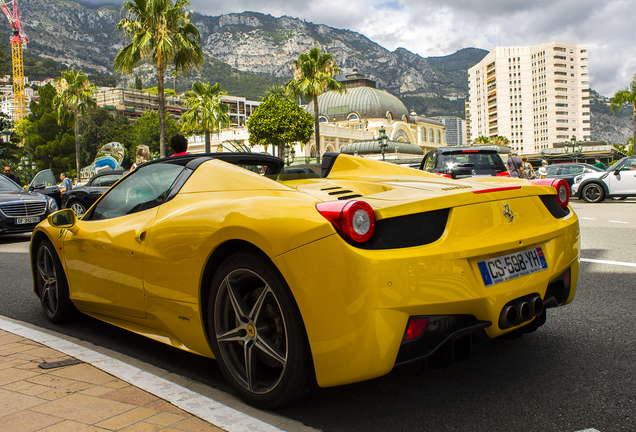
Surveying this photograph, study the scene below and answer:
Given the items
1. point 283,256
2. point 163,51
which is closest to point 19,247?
point 283,256

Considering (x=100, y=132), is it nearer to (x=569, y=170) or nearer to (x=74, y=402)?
(x=569, y=170)

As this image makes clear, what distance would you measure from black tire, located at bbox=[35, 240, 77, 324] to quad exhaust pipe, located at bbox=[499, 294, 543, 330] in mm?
3190

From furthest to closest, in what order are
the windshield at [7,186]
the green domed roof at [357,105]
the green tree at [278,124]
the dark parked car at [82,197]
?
the green domed roof at [357,105], the green tree at [278,124], the dark parked car at [82,197], the windshield at [7,186]

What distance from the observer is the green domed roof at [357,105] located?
10431 centimetres

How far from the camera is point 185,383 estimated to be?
2797 mm

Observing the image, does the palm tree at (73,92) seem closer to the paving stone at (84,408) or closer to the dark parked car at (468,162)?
the dark parked car at (468,162)

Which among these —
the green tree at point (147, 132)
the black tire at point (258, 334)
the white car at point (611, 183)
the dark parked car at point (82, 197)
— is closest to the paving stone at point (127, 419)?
the black tire at point (258, 334)

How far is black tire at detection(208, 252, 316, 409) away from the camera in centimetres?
226

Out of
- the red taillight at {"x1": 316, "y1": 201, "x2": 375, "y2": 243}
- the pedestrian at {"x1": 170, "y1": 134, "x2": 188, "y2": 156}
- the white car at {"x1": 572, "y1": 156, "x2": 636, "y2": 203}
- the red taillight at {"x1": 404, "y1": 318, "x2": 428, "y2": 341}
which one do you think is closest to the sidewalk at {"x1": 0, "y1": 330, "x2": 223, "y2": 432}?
the red taillight at {"x1": 404, "y1": 318, "x2": 428, "y2": 341}

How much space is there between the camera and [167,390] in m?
2.64

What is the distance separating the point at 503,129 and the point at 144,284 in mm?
181717

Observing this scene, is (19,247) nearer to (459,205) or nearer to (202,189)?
(202,189)

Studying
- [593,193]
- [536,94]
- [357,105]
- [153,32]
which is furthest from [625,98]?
[536,94]

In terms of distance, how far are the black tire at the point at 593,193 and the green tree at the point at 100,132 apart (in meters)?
77.7
